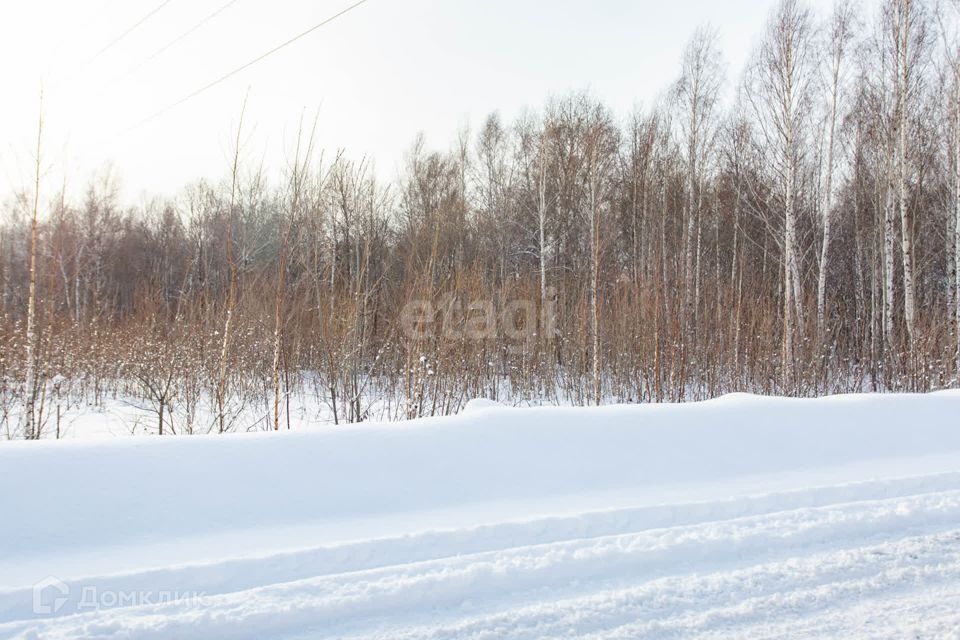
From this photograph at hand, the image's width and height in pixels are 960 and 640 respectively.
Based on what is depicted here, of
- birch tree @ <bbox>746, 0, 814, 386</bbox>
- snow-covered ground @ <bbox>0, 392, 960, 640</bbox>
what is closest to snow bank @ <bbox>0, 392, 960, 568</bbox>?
snow-covered ground @ <bbox>0, 392, 960, 640</bbox>

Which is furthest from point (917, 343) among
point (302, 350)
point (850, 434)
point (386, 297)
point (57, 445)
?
point (57, 445)

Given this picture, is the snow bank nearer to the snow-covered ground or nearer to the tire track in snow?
the snow-covered ground

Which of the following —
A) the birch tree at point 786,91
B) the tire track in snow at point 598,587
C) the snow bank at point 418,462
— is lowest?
the tire track in snow at point 598,587

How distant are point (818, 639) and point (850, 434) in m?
3.31

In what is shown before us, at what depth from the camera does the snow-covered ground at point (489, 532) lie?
2.21 meters

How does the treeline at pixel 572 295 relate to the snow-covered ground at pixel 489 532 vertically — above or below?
above

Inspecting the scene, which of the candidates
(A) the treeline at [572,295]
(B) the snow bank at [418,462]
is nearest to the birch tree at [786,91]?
(A) the treeline at [572,295]

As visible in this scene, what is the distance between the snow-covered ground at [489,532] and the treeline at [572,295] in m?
1.96

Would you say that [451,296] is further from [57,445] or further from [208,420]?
[57,445]

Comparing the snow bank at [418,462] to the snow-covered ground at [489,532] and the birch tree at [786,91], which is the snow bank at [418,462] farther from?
the birch tree at [786,91]

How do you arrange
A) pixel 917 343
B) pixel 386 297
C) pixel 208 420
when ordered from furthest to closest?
pixel 917 343
pixel 386 297
pixel 208 420

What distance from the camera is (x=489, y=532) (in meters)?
2.95

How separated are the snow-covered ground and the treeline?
1.96 meters

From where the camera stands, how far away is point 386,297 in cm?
782
